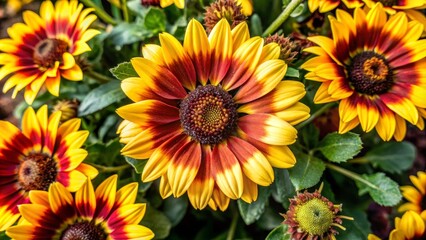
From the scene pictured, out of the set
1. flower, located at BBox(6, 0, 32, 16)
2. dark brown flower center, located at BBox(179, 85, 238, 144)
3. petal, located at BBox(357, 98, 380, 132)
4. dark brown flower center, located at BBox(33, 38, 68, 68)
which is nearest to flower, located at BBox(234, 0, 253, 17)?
dark brown flower center, located at BBox(179, 85, 238, 144)

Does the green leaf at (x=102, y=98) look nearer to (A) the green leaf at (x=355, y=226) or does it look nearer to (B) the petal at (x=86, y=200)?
(B) the petal at (x=86, y=200)

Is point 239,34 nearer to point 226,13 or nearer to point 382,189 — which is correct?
point 226,13

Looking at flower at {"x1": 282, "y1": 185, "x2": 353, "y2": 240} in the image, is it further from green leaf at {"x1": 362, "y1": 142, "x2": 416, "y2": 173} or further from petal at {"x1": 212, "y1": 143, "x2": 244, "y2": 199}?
green leaf at {"x1": 362, "y1": 142, "x2": 416, "y2": 173}

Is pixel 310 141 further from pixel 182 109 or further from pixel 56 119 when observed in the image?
pixel 56 119

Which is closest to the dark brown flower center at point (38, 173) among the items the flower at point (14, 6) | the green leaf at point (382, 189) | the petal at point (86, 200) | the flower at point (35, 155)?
the flower at point (35, 155)

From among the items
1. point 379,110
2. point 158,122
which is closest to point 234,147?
point 158,122

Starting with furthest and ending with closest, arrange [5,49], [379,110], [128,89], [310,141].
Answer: [310,141], [5,49], [379,110], [128,89]

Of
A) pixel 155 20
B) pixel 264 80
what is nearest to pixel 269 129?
pixel 264 80
